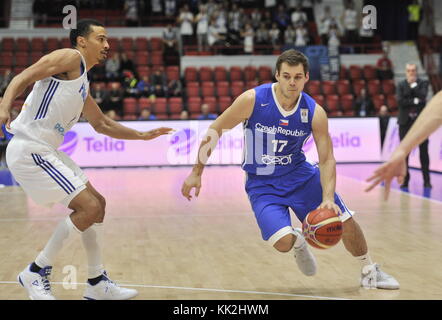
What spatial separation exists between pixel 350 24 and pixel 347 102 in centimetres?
373

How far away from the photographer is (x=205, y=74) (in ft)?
65.6

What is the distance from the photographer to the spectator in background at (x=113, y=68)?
18688 millimetres

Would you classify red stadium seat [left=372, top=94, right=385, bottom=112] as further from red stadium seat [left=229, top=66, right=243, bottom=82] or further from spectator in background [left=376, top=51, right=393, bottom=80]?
red stadium seat [left=229, top=66, right=243, bottom=82]

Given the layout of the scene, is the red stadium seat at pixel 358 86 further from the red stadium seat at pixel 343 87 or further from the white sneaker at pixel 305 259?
the white sneaker at pixel 305 259

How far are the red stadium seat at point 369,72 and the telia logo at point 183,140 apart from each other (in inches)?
A: 287

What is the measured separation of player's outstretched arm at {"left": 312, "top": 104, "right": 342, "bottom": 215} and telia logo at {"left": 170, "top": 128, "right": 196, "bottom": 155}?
10775 millimetres

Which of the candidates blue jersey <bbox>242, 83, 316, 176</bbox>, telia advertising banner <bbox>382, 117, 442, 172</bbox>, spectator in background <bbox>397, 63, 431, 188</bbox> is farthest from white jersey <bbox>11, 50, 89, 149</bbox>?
telia advertising banner <bbox>382, 117, 442, 172</bbox>

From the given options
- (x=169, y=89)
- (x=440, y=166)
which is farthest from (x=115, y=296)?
(x=169, y=89)

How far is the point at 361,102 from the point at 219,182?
719 cm

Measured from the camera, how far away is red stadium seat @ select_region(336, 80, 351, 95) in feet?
65.4

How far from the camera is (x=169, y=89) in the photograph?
61.1ft

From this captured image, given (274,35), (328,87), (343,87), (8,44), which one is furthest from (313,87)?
(8,44)

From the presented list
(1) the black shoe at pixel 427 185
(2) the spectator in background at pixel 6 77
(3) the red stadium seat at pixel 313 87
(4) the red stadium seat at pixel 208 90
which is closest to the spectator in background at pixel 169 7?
(4) the red stadium seat at pixel 208 90

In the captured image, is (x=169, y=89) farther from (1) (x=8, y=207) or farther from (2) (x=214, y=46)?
(1) (x=8, y=207)
